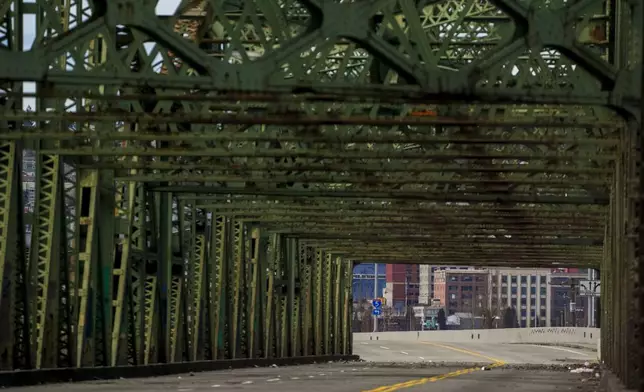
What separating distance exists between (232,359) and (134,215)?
12003 millimetres

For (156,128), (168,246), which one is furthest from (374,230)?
(156,128)

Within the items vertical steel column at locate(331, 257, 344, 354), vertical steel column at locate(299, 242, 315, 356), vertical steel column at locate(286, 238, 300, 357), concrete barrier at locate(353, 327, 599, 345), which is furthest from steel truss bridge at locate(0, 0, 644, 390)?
concrete barrier at locate(353, 327, 599, 345)

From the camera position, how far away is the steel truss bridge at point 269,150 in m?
21.8

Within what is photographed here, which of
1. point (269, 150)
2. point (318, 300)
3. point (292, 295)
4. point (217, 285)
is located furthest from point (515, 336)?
point (269, 150)

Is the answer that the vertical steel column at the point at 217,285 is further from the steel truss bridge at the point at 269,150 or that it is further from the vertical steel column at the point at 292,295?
the vertical steel column at the point at 292,295

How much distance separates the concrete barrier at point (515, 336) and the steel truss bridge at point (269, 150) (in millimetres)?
91151

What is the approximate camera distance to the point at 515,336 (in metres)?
169

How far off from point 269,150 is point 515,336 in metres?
136

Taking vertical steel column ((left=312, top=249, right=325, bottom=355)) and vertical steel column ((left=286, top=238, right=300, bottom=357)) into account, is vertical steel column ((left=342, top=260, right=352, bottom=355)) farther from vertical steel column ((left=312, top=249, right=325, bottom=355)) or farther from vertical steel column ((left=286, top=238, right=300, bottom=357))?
vertical steel column ((left=286, top=238, right=300, bottom=357))

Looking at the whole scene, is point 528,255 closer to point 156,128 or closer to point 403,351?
point 156,128

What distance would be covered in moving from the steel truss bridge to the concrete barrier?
299ft

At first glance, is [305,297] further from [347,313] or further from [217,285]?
[217,285]

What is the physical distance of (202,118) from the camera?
89.9ft

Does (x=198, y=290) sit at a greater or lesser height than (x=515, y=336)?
lesser
